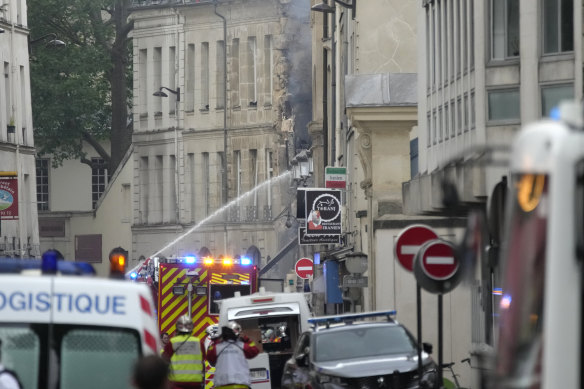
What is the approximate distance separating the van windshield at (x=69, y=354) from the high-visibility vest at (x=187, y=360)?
31.4ft

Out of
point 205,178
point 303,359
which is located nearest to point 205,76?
point 205,178

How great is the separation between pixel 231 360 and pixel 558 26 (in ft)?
20.2

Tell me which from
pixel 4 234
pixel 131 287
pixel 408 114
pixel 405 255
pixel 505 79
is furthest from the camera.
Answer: pixel 4 234

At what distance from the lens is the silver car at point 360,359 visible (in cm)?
2055

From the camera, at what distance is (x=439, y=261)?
18469mm

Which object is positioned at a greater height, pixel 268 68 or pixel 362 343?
pixel 268 68

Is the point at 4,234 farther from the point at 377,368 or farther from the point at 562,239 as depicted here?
the point at 562,239

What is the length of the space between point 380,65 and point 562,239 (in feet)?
105

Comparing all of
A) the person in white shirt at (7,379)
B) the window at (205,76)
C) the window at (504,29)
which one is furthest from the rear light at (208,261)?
the window at (205,76)

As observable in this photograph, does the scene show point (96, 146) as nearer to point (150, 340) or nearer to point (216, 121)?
point (216, 121)

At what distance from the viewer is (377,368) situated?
20.7 meters

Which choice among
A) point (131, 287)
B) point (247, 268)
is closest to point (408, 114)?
point (247, 268)

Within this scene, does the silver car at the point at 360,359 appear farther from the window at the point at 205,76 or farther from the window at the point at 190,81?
the window at the point at 190,81

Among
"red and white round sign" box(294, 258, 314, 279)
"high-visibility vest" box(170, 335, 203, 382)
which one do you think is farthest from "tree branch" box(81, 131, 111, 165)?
"high-visibility vest" box(170, 335, 203, 382)
